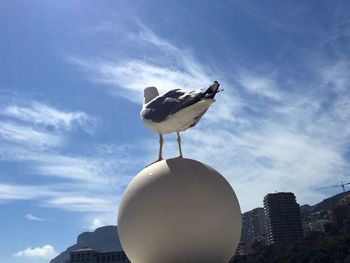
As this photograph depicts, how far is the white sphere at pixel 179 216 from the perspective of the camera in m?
12.5

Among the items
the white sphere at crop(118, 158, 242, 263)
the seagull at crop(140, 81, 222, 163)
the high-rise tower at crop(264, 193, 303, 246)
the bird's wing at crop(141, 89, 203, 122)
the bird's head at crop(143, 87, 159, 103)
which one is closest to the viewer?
the white sphere at crop(118, 158, 242, 263)

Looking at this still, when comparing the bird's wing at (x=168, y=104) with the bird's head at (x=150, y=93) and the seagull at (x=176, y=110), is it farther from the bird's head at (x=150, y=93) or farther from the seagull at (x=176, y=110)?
the bird's head at (x=150, y=93)

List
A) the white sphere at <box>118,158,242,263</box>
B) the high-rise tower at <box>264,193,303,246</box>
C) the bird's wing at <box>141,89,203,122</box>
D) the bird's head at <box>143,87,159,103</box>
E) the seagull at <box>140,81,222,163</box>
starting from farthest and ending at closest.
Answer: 1. the high-rise tower at <box>264,193,303,246</box>
2. the bird's head at <box>143,87,159,103</box>
3. the bird's wing at <box>141,89,203,122</box>
4. the seagull at <box>140,81,222,163</box>
5. the white sphere at <box>118,158,242,263</box>

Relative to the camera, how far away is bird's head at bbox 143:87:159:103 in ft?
54.0

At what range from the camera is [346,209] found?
368ft

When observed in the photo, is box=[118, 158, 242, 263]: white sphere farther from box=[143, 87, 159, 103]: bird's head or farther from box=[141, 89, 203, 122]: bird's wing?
box=[143, 87, 159, 103]: bird's head

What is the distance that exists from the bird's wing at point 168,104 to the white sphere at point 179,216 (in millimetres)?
1765

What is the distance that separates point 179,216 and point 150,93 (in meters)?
5.69

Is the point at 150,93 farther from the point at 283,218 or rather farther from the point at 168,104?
the point at 283,218

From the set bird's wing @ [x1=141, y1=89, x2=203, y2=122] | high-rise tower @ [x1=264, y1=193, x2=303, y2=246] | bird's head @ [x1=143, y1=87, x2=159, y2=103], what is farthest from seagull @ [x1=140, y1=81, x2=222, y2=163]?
high-rise tower @ [x1=264, y1=193, x2=303, y2=246]

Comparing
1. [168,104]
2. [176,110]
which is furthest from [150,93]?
[176,110]

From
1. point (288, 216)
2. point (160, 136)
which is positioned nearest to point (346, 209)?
point (288, 216)

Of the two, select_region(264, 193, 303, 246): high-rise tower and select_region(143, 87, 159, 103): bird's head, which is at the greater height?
select_region(264, 193, 303, 246): high-rise tower

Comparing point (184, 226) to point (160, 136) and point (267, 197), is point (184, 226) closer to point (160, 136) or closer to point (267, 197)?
point (160, 136)
